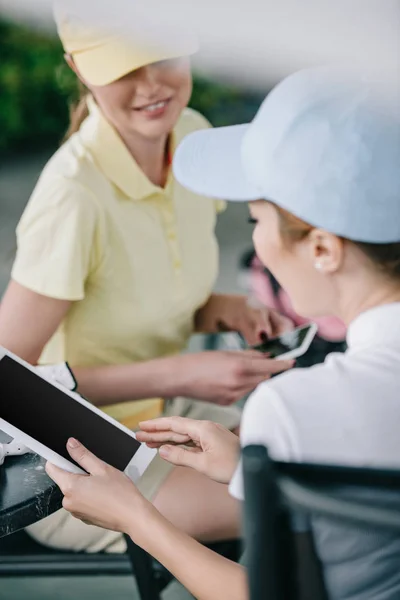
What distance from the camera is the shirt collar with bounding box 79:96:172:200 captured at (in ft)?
5.92

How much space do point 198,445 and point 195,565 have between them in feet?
0.78

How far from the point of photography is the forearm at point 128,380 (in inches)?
69.1

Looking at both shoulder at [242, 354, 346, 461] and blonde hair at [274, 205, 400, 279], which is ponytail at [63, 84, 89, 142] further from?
shoulder at [242, 354, 346, 461]

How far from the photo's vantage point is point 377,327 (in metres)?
1.08

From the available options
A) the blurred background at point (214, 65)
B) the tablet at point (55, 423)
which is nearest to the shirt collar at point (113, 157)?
the blurred background at point (214, 65)

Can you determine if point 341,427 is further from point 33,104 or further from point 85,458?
point 33,104

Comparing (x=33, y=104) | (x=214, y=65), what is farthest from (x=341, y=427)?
(x=33, y=104)

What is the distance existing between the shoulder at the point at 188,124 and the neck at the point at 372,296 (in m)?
0.98

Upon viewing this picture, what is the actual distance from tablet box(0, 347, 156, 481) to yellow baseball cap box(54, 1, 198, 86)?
70cm

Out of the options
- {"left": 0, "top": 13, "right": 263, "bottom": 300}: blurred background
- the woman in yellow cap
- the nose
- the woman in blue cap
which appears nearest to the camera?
the woman in blue cap

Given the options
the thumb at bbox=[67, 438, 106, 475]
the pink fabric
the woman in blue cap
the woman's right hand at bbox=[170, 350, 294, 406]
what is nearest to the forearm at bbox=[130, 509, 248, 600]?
the woman in blue cap

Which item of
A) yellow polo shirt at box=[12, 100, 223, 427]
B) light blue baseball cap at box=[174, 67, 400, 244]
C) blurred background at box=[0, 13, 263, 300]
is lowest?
blurred background at box=[0, 13, 263, 300]

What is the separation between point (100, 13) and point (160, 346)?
686mm

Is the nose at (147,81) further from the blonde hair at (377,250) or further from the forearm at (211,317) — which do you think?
the blonde hair at (377,250)
